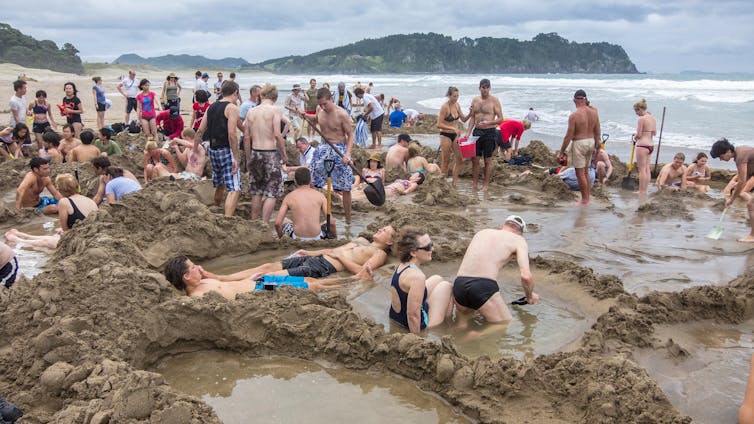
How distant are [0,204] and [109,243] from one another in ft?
12.4

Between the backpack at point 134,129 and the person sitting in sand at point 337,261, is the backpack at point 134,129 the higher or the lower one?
the higher one

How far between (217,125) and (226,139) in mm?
207

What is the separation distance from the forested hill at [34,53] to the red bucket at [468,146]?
194ft

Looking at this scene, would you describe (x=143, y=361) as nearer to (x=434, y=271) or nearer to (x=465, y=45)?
(x=434, y=271)

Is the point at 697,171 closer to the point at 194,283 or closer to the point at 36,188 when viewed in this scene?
the point at 194,283

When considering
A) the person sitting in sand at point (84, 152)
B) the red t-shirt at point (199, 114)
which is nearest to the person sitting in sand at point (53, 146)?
the person sitting in sand at point (84, 152)

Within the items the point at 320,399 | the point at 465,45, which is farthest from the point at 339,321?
the point at 465,45

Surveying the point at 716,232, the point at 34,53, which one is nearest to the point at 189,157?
the point at 716,232

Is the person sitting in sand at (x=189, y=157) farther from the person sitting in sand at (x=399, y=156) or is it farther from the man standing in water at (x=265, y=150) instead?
the person sitting in sand at (x=399, y=156)

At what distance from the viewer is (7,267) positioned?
528 cm

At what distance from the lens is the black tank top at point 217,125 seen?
7.44 metres

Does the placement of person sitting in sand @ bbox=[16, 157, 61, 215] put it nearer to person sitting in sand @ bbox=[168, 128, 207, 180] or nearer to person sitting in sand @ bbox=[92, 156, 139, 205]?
person sitting in sand @ bbox=[92, 156, 139, 205]

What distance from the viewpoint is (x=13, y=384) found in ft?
12.0

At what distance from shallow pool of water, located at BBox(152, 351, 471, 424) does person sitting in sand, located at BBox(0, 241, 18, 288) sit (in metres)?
2.06
